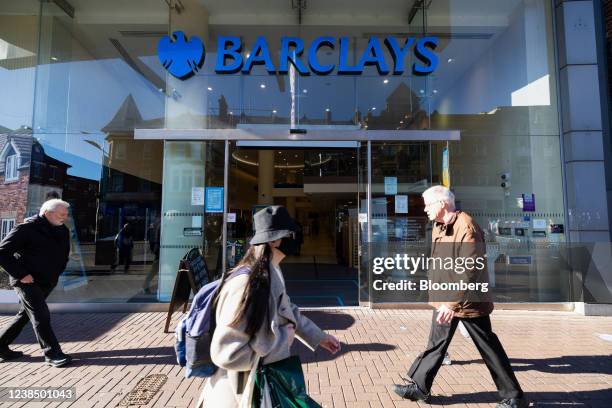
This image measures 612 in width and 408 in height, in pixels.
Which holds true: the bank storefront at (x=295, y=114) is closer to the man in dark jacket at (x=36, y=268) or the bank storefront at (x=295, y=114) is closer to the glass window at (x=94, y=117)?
the glass window at (x=94, y=117)

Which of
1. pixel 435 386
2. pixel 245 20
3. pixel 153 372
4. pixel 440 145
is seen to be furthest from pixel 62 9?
pixel 435 386

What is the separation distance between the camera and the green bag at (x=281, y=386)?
64.2 inches

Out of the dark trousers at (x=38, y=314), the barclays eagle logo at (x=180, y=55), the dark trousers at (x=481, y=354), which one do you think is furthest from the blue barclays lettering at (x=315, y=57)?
the dark trousers at (x=38, y=314)

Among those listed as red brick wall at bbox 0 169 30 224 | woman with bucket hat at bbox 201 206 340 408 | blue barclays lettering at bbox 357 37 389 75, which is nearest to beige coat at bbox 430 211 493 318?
woman with bucket hat at bbox 201 206 340 408

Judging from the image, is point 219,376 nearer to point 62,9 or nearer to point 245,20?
point 245,20

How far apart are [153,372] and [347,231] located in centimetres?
963

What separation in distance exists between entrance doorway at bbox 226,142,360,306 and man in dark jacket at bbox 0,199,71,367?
292cm

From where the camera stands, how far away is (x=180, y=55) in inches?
285

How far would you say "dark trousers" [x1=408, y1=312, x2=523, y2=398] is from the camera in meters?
2.92

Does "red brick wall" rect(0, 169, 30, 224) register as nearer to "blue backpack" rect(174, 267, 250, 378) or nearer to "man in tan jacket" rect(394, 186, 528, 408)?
"blue backpack" rect(174, 267, 250, 378)

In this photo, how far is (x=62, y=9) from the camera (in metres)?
7.69

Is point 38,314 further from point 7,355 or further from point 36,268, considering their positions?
point 7,355

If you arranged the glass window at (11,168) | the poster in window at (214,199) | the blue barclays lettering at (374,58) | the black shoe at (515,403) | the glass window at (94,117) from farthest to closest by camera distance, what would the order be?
the blue barclays lettering at (374,58) → the glass window at (94,117) → the glass window at (11,168) → the poster in window at (214,199) → the black shoe at (515,403)

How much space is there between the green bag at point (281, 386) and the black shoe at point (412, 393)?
1848 mm
